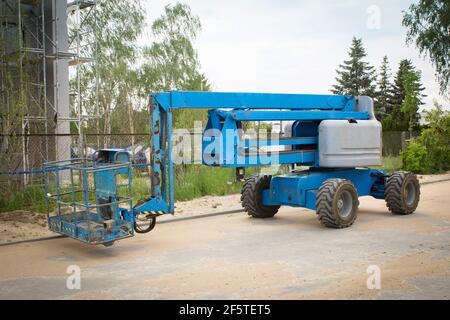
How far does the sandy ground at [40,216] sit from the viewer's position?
1005 cm

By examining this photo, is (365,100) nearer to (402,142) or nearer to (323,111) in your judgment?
(323,111)

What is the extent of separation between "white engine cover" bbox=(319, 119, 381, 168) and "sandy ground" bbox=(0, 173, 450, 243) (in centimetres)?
306

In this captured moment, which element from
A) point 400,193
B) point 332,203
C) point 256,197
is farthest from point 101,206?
point 400,193

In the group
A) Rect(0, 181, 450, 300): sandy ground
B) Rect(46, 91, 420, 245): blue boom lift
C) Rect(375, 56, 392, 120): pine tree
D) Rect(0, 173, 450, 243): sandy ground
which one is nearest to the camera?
Rect(0, 181, 450, 300): sandy ground

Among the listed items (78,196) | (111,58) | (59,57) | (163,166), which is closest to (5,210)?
(78,196)

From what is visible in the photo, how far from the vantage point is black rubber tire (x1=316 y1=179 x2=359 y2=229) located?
985cm

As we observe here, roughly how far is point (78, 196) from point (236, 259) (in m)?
6.58

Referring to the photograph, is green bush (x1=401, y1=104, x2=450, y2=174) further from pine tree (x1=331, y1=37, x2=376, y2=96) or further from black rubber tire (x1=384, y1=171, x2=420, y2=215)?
pine tree (x1=331, y1=37, x2=376, y2=96)

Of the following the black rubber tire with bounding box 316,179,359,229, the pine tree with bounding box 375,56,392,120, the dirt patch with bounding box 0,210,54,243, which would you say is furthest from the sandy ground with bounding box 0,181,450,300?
the pine tree with bounding box 375,56,392,120

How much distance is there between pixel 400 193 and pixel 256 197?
299 cm

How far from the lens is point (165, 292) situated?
6199mm

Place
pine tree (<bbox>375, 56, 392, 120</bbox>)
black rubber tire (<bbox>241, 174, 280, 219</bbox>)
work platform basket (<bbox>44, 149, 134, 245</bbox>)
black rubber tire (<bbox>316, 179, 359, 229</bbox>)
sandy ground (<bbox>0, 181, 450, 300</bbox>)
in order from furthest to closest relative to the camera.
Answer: pine tree (<bbox>375, 56, 392, 120</bbox>) → black rubber tire (<bbox>241, 174, 280, 219</bbox>) → black rubber tire (<bbox>316, 179, 359, 229</bbox>) → work platform basket (<bbox>44, 149, 134, 245</bbox>) → sandy ground (<bbox>0, 181, 450, 300</bbox>)

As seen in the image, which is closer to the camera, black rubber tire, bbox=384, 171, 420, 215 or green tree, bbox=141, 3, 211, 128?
black rubber tire, bbox=384, 171, 420, 215

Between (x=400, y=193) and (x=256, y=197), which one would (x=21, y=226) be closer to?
(x=256, y=197)
